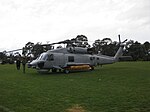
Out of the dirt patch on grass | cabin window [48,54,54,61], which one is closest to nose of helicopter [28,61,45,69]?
cabin window [48,54,54,61]

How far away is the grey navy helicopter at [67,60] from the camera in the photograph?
27.4 meters

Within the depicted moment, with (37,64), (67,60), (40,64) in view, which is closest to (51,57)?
(40,64)

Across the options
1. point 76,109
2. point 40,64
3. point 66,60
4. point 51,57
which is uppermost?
point 51,57

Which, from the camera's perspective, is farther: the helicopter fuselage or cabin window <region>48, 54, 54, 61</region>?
cabin window <region>48, 54, 54, 61</region>

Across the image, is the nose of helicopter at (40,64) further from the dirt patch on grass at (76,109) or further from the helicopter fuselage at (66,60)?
the dirt patch on grass at (76,109)

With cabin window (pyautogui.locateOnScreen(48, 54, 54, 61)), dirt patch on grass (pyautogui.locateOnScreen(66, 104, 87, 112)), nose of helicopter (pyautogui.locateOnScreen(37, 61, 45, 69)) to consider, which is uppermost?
cabin window (pyautogui.locateOnScreen(48, 54, 54, 61))

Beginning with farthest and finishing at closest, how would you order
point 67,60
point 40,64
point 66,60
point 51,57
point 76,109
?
1. point 67,60
2. point 66,60
3. point 51,57
4. point 40,64
5. point 76,109

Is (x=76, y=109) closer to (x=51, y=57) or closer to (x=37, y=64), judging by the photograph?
(x=37, y=64)

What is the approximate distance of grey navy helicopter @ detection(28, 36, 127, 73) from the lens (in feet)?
90.0

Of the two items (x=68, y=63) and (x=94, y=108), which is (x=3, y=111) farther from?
(x=68, y=63)

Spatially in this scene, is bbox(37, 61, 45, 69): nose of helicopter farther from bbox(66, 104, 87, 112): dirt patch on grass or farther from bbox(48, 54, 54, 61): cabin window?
bbox(66, 104, 87, 112): dirt patch on grass

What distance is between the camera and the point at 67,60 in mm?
29281

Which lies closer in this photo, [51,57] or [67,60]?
[51,57]

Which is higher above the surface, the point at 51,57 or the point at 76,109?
the point at 51,57
